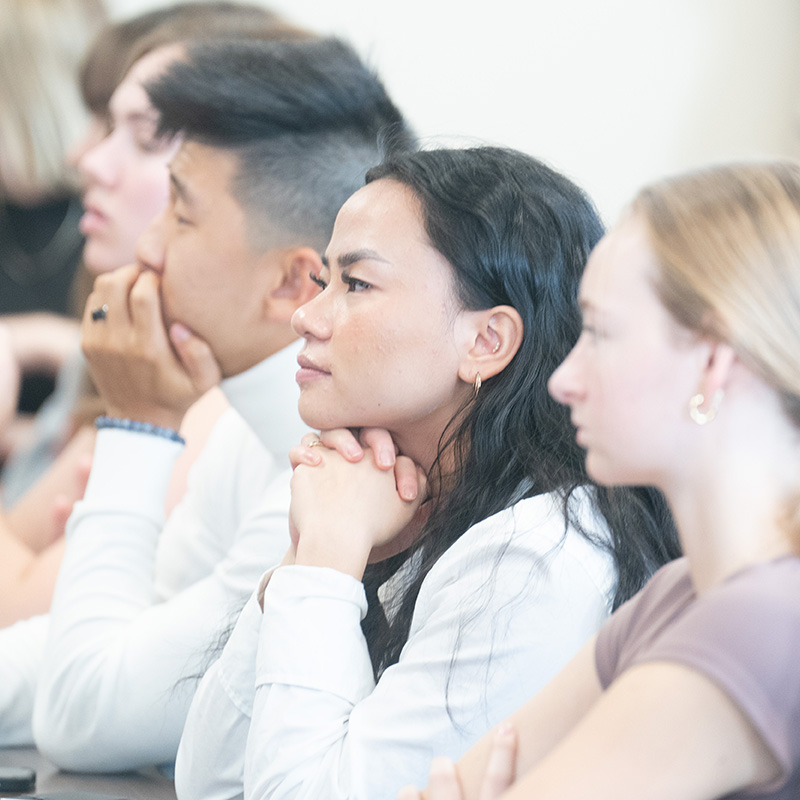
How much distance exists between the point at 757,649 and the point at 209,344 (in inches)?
35.3

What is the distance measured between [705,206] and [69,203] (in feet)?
6.05

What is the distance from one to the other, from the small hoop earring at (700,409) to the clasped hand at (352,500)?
15.1 inches

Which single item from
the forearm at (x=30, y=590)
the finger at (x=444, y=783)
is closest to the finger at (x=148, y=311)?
the forearm at (x=30, y=590)

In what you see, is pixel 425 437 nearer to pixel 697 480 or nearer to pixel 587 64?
pixel 697 480

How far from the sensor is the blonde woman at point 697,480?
1.60 ft

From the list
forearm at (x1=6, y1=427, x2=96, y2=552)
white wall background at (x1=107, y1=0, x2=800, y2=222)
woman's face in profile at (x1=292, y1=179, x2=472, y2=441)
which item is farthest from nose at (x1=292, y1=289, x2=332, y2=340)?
white wall background at (x1=107, y1=0, x2=800, y2=222)

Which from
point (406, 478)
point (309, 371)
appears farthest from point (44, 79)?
point (406, 478)

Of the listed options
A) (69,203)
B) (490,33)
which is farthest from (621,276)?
(69,203)

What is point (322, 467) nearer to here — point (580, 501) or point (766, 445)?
point (580, 501)

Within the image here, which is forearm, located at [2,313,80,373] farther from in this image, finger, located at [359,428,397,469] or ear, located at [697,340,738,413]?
Answer: ear, located at [697,340,738,413]

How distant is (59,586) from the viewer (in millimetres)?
1125

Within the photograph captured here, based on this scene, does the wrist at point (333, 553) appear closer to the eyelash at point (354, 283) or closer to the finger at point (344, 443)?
the finger at point (344, 443)

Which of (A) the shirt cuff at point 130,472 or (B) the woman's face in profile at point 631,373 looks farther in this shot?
(A) the shirt cuff at point 130,472

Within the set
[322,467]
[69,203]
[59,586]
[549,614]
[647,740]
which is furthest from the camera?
[69,203]
